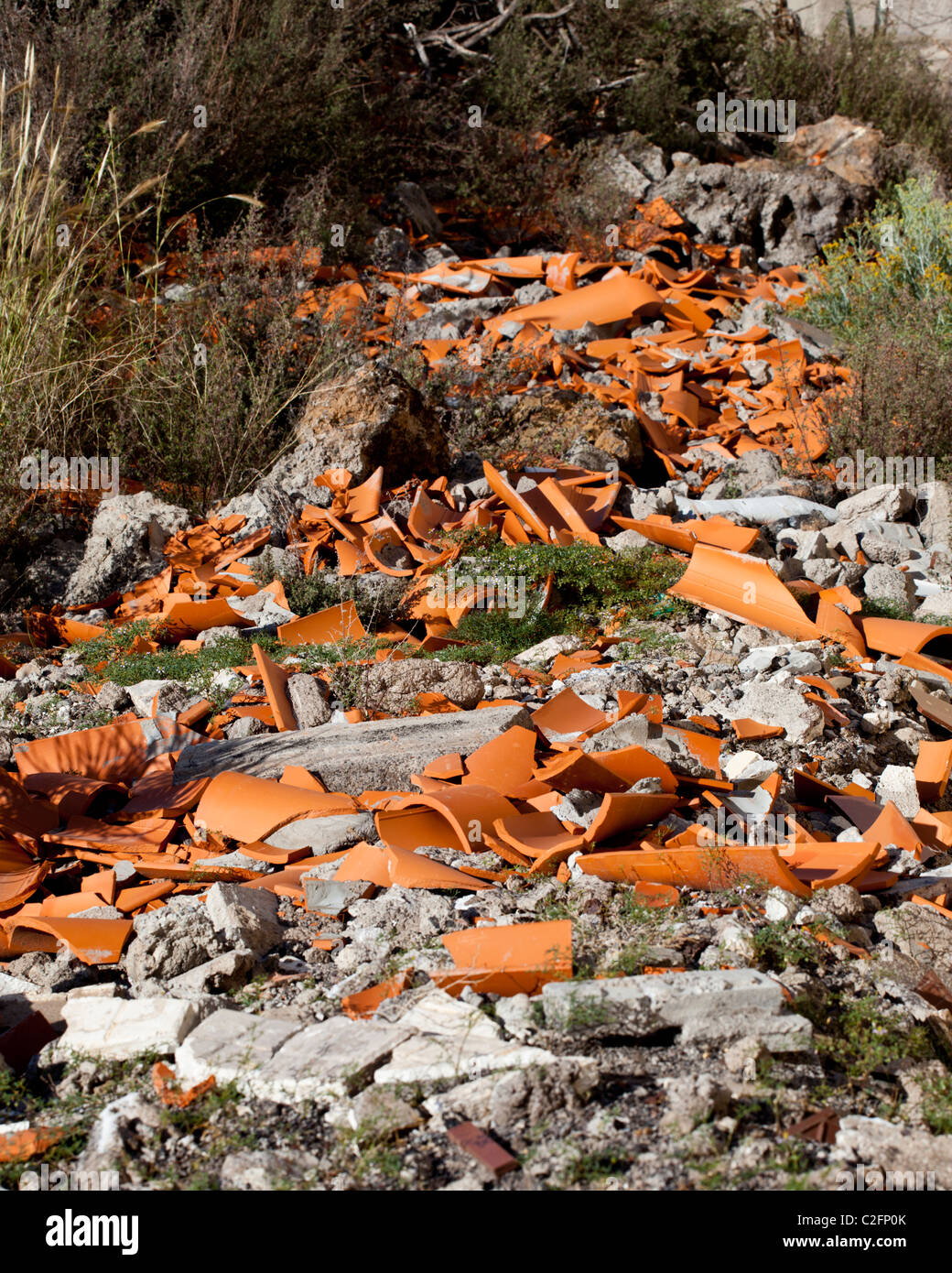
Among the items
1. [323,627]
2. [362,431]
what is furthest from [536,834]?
[362,431]

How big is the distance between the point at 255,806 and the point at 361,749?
16.6 inches

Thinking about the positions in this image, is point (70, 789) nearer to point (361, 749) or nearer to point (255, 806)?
point (255, 806)

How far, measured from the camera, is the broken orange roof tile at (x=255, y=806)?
314 centimetres

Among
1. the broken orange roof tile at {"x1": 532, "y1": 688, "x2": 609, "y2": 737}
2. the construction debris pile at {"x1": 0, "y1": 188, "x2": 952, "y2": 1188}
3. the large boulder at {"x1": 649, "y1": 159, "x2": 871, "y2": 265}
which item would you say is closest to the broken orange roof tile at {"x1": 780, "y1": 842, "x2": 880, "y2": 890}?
the construction debris pile at {"x1": 0, "y1": 188, "x2": 952, "y2": 1188}

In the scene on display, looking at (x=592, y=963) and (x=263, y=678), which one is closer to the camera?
(x=592, y=963)

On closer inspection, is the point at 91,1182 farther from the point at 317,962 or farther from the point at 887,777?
the point at 887,777

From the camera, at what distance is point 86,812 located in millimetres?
3369

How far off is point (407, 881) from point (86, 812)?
1221 millimetres

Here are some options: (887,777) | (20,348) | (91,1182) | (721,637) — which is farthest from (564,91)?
(91,1182)

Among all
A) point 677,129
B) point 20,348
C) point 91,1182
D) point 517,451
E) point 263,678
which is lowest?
point 91,1182

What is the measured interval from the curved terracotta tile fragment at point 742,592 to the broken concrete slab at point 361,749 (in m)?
1.42

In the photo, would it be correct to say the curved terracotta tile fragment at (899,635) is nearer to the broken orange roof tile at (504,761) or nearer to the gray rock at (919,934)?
the broken orange roof tile at (504,761)

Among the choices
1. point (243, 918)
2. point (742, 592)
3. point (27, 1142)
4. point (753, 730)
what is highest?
point (742, 592)

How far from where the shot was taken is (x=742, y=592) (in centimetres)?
468
